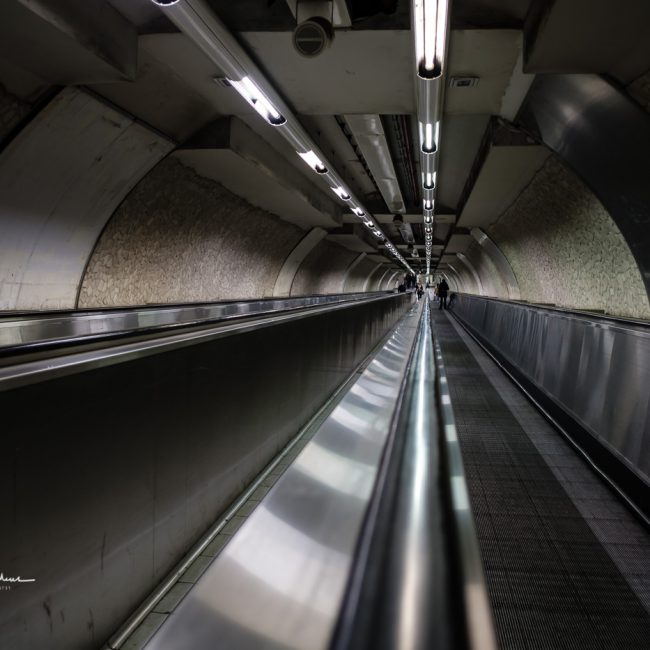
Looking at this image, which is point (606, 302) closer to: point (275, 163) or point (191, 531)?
point (275, 163)

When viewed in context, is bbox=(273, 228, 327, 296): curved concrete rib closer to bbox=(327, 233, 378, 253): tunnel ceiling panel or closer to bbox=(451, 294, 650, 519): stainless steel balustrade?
bbox=(327, 233, 378, 253): tunnel ceiling panel

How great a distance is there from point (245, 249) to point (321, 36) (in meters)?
8.99

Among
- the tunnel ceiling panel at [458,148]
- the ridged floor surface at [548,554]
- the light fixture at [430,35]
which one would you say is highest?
the tunnel ceiling panel at [458,148]

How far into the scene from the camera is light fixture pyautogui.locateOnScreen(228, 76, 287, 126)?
4.52 m

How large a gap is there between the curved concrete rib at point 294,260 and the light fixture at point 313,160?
716 centimetres

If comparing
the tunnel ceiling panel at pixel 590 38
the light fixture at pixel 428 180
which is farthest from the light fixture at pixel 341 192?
the tunnel ceiling panel at pixel 590 38

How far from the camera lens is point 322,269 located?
20656mm

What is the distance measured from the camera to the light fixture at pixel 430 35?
3.01m

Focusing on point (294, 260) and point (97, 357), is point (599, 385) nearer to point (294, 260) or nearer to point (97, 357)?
point (97, 357)

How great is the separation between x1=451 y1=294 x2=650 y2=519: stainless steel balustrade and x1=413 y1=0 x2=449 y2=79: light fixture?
8.05ft

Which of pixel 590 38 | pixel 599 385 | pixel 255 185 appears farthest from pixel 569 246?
pixel 255 185

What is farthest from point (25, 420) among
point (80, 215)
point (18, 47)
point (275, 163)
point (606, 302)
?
point (606, 302)

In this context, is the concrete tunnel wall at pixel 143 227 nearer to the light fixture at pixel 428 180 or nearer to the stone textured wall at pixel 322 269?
the light fixture at pixel 428 180

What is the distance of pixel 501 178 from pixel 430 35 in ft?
18.0
